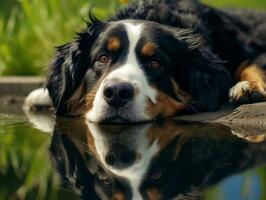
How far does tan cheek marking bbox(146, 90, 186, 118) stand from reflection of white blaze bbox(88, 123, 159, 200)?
176mm

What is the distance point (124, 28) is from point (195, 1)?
1.50 metres

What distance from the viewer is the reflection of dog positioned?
8.29 ft

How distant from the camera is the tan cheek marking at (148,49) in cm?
507

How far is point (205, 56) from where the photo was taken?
557 cm

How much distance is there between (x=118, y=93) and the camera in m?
4.65

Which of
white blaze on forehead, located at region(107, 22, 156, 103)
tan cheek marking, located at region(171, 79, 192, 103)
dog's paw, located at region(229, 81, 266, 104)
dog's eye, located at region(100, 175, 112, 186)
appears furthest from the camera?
dog's paw, located at region(229, 81, 266, 104)

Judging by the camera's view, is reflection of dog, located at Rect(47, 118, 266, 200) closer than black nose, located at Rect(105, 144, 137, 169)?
Yes

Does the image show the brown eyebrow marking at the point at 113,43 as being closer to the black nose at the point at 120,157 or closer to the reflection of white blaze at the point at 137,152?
the reflection of white blaze at the point at 137,152

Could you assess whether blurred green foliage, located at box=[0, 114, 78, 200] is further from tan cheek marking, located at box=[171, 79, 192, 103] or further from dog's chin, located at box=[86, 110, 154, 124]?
tan cheek marking, located at box=[171, 79, 192, 103]

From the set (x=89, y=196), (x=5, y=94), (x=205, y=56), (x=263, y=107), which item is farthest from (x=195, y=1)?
(x=89, y=196)

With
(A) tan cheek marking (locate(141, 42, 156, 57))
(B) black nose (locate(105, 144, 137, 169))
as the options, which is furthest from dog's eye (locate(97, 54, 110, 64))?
(B) black nose (locate(105, 144, 137, 169))

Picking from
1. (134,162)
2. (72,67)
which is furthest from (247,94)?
(134,162)

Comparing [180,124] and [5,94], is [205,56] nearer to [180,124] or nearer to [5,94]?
[180,124]

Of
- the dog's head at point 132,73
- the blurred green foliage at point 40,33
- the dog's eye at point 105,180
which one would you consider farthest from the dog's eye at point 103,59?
the blurred green foliage at point 40,33
